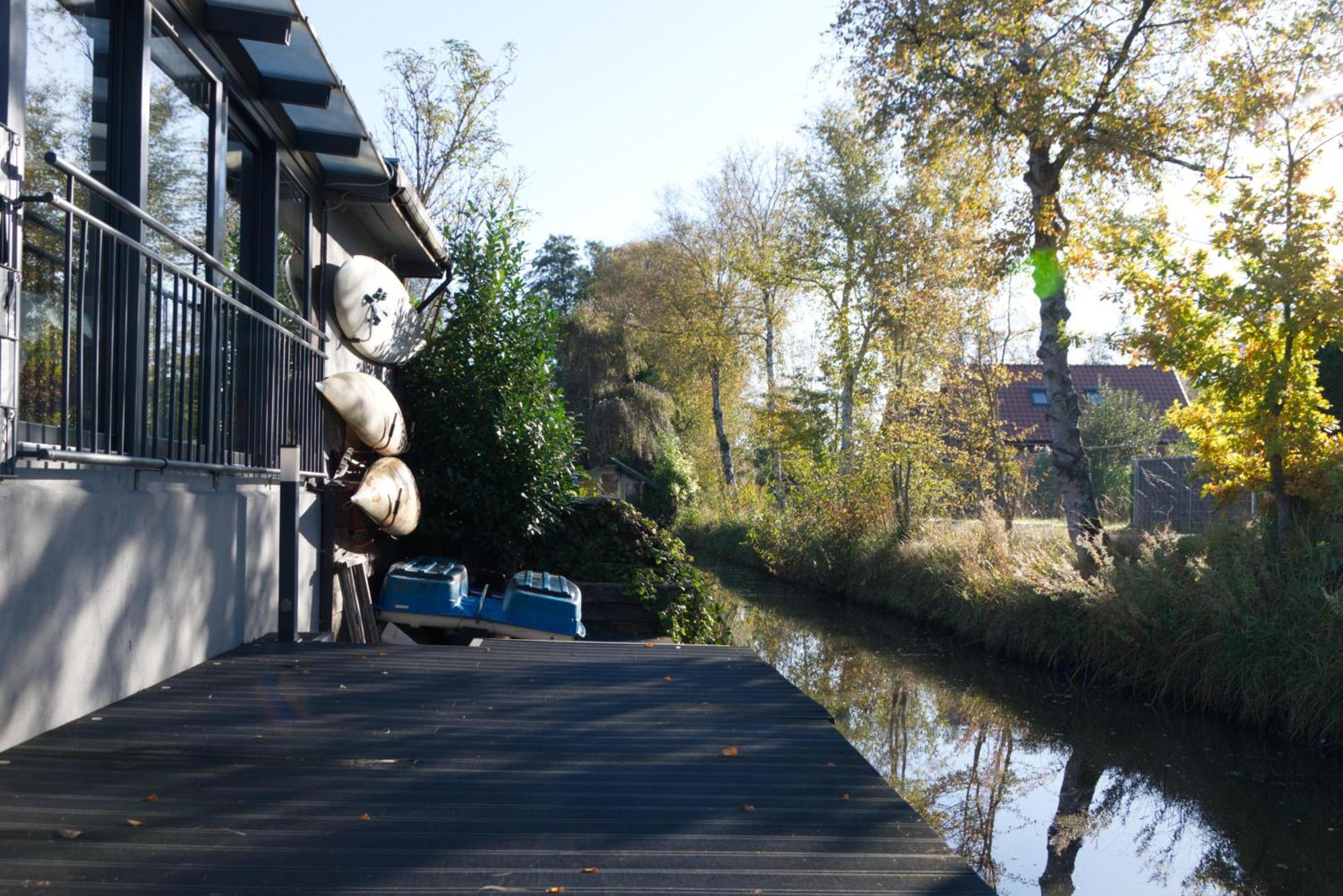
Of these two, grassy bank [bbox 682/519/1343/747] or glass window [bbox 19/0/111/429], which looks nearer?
glass window [bbox 19/0/111/429]

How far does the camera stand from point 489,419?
10062 mm

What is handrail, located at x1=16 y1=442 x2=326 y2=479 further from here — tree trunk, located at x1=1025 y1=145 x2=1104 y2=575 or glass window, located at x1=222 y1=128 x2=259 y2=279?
tree trunk, located at x1=1025 y1=145 x2=1104 y2=575

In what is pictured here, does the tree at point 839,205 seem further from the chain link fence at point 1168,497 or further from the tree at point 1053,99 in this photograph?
the tree at point 1053,99

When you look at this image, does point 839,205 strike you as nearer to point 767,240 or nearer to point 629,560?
point 767,240

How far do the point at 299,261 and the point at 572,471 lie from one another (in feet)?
12.4

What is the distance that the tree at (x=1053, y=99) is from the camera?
41.0 feet

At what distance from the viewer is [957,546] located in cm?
1471

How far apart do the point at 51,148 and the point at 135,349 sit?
827mm

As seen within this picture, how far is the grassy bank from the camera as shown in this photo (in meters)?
7.97

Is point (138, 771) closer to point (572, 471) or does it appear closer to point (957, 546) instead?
point (572, 471)

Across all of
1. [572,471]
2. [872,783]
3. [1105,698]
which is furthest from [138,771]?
[1105,698]

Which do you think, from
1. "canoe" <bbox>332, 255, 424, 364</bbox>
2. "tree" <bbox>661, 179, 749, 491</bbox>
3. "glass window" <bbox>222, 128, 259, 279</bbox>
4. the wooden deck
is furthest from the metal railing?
"tree" <bbox>661, 179, 749, 491</bbox>

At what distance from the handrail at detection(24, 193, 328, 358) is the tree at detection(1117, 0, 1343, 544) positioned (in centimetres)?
754

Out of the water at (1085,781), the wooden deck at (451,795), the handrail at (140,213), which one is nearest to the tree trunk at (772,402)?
the water at (1085,781)
